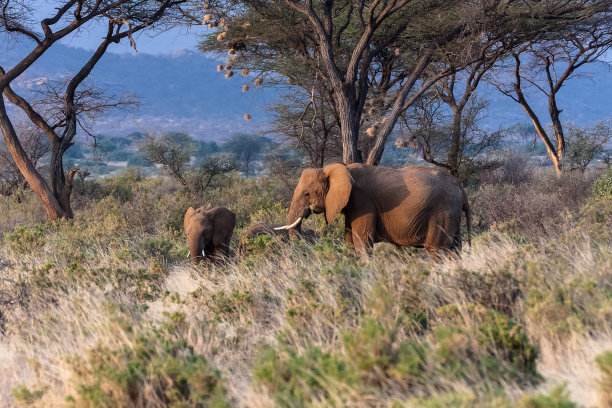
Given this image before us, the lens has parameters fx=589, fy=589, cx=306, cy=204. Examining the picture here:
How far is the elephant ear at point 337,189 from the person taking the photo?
705 centimetres

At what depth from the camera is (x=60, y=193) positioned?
560 inches

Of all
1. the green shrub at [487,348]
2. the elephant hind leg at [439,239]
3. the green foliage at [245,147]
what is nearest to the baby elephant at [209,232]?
the elephant hind leg at [439,239]

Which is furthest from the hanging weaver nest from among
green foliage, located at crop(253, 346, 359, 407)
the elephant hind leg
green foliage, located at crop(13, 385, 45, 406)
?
green foliage, located at crop(13, 385, 45, 406)

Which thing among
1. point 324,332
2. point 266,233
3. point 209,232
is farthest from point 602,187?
point 324,332

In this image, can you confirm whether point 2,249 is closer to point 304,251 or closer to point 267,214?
point 267,214

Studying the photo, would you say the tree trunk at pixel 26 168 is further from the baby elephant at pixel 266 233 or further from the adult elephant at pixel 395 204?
the adult elephant at pixel 395 204

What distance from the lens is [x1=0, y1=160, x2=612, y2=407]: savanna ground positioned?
3.50m

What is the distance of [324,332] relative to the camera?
470 centimetres

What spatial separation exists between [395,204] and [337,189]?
757 mm

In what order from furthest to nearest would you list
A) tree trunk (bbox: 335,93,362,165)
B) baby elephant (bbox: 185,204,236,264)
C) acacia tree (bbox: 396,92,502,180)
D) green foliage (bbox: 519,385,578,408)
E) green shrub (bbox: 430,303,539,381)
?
acacia tree (bbox: 396,92,502,180) → tree trunk (bbox: 335,93,362,165) → baby elephant (bbox: 185,204,236,264) → green shrub (bbox: 430,303,539,381) → green foliage (bbox: 519,385,578,408)

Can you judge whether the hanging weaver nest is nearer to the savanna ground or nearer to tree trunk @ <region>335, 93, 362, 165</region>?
tree trunk @ <region>335, 93, 362, 165</region>

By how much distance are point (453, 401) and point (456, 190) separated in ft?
15.2

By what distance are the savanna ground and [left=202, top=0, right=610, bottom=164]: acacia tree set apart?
5568mm

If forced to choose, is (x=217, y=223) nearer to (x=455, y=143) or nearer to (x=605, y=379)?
(x=605, y=379)
